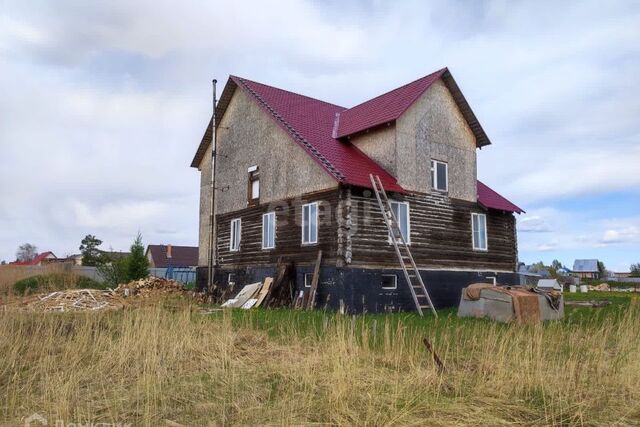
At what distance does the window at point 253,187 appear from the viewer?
2091 centimetres

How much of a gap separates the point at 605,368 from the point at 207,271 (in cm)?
1849

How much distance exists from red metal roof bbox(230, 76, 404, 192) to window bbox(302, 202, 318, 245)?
1.71 m

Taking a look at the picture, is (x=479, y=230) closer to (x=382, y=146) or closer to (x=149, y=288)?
(x=382, y=146)

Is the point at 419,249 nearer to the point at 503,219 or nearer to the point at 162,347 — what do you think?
the point at 503,219

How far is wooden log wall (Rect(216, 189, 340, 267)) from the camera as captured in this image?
55.6 ft

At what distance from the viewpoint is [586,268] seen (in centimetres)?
10012

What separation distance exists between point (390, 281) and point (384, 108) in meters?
6.72

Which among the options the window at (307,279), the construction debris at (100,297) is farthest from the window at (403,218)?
the construction debris at (100,297)

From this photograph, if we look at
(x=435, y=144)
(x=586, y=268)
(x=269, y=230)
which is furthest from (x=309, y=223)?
(x=586, y=268)

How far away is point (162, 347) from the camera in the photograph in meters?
7.71

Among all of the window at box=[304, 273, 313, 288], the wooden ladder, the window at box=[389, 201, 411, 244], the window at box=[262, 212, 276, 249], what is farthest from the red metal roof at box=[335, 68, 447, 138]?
the window at box=[304, 273, 313, 288]

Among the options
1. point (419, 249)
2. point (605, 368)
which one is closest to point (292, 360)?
point (605, 368)

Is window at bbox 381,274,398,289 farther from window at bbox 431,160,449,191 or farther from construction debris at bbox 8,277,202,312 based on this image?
construction debris at bbox 8,277,202,312

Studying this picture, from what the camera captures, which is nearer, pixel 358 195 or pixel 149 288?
pixel 358 195
